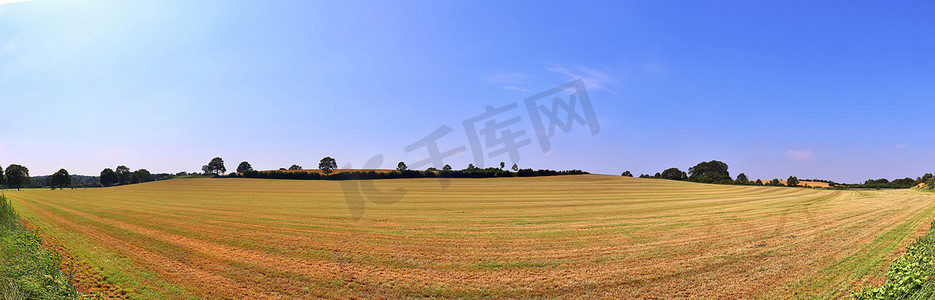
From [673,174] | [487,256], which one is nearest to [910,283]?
[487,256]

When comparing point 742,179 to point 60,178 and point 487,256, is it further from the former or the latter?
point 60,178

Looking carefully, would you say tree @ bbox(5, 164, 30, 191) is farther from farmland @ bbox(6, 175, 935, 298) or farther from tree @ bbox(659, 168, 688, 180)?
tree @ bbox(659, 168, 688, 180)

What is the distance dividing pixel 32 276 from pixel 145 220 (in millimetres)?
15934

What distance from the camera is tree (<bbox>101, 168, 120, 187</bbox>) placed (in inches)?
3816

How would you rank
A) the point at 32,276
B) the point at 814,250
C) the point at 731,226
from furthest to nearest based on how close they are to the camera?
the point at 731,226, the point at 814,250, the point at 32,276

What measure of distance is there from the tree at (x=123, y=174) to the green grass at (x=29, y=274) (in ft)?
406

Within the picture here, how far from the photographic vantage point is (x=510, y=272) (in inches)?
386

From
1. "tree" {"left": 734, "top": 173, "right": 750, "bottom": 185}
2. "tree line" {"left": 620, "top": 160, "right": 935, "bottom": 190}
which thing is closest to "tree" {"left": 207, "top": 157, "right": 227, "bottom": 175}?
"tree line" {"left": 620, "top": 160, "right": 935, "bottom": 190}

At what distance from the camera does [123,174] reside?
331 feet

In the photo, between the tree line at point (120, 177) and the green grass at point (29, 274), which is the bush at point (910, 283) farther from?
the tree line at point (120, 177)

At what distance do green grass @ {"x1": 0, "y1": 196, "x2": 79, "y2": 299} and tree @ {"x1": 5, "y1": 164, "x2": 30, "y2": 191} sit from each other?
337 feet

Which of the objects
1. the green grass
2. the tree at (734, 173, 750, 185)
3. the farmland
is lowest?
the farmland

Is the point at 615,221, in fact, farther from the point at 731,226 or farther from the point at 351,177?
the point at 351,177

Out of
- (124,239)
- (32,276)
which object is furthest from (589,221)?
(124,239)
